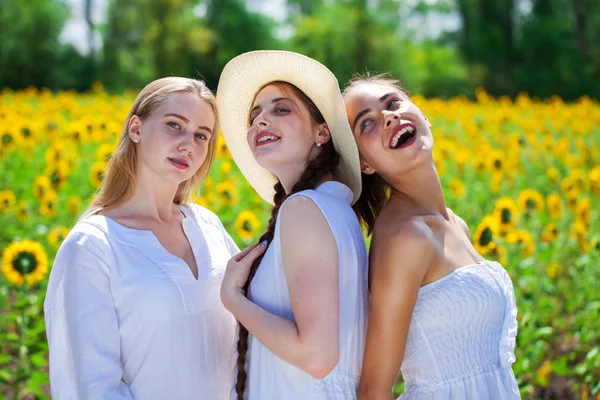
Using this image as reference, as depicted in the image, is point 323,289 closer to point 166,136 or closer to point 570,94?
point 166,136

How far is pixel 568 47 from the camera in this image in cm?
2467

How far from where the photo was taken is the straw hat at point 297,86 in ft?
6.92

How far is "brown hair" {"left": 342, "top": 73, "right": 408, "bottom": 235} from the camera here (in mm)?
2338

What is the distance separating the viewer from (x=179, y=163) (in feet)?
7.57

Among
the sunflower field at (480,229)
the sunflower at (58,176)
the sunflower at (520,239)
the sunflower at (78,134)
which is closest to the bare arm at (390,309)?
the sunflower field at (480,229)

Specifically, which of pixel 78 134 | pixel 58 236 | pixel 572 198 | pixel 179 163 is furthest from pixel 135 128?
pixel 78 134

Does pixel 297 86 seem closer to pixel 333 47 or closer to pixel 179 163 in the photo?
pixel 179 163

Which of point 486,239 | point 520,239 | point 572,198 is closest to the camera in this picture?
point 486,239

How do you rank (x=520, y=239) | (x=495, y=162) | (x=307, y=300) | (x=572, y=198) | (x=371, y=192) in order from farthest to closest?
1. (x=495, y=162)
2. (x=572, y=198)
3. (x=520, y=239)
4. (x=371, y=192)
5. (x=307, y=300)

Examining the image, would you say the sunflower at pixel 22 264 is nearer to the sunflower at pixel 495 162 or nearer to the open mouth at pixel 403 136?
the open mouth at pixel 403 136

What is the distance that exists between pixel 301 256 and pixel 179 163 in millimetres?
633

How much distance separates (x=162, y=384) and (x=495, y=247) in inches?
80.1

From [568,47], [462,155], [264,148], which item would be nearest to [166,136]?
[264,148]

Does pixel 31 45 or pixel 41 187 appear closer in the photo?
pixel 41 187
